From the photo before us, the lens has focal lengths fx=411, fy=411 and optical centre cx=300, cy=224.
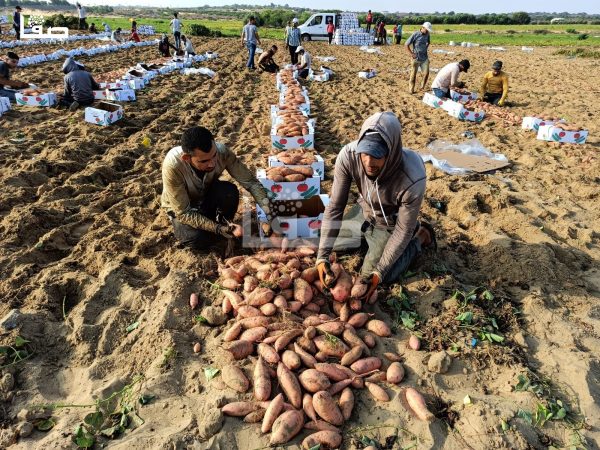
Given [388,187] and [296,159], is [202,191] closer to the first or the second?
[296,159]

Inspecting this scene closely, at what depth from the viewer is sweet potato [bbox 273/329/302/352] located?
254 centimetres

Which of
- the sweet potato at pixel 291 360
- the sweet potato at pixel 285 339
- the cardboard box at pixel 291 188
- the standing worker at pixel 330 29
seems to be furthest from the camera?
the standing worker at pixel 330 29

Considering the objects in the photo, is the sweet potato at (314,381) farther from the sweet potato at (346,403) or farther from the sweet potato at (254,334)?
the sweet potato at (254,334)

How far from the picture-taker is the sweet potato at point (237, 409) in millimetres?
2213

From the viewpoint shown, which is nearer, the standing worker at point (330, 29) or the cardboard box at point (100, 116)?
the cardboard box at point (100, 116)

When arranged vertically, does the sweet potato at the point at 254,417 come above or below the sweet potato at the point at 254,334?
below

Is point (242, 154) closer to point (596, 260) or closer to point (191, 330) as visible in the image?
point (191, 330)

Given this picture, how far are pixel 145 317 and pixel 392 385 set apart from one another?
1.79 meters

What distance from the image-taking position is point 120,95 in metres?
8.64

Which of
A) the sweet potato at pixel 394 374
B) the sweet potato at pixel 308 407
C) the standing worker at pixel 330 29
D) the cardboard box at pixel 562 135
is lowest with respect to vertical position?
the sweet potato at pixel 308 407

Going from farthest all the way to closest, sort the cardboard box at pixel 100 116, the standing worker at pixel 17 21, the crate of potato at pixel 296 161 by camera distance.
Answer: the standing worker at pixel 17 21
the cardboard box at pixel 100 116
the crate of potato at pixel 296 161

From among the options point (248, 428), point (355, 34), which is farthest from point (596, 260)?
point (355, 34)

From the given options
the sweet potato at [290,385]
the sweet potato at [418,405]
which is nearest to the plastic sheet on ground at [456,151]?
the sweet potato at [418,405]

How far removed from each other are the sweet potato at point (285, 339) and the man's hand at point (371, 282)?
0.62 meters
